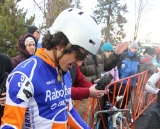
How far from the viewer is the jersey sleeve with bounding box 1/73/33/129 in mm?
1291

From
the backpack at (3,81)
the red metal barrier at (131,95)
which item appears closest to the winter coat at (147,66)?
the red metal barrier at (131,95)

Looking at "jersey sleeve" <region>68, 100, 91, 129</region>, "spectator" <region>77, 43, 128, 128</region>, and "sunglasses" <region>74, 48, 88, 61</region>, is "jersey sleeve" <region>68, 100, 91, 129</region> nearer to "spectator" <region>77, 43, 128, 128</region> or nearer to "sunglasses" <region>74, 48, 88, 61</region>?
"sunglasses" <region>74, 48, 88, 61</region>

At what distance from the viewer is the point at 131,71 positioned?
5.41m

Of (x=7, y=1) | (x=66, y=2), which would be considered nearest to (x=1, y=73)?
(x=7, y=1)

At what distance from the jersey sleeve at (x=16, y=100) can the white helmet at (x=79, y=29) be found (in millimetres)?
417

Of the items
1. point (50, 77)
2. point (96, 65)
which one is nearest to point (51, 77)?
point (50, 77)

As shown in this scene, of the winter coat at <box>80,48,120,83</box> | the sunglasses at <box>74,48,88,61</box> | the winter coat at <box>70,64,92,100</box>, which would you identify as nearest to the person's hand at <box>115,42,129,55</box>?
the winter coat at <box>80,48,120,83</box>

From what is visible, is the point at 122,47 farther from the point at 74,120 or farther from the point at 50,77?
the point at 50,77

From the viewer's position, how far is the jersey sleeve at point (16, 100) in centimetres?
129

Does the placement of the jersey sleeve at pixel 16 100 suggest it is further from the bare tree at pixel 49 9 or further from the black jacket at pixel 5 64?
the bare tree at pixel 49 9

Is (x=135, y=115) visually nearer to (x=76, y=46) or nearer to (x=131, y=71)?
(x=131, y=71)

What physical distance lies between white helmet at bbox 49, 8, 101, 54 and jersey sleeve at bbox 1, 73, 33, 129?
1.37 ft

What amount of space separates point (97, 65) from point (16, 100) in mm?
2727

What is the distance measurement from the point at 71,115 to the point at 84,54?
57 cm
